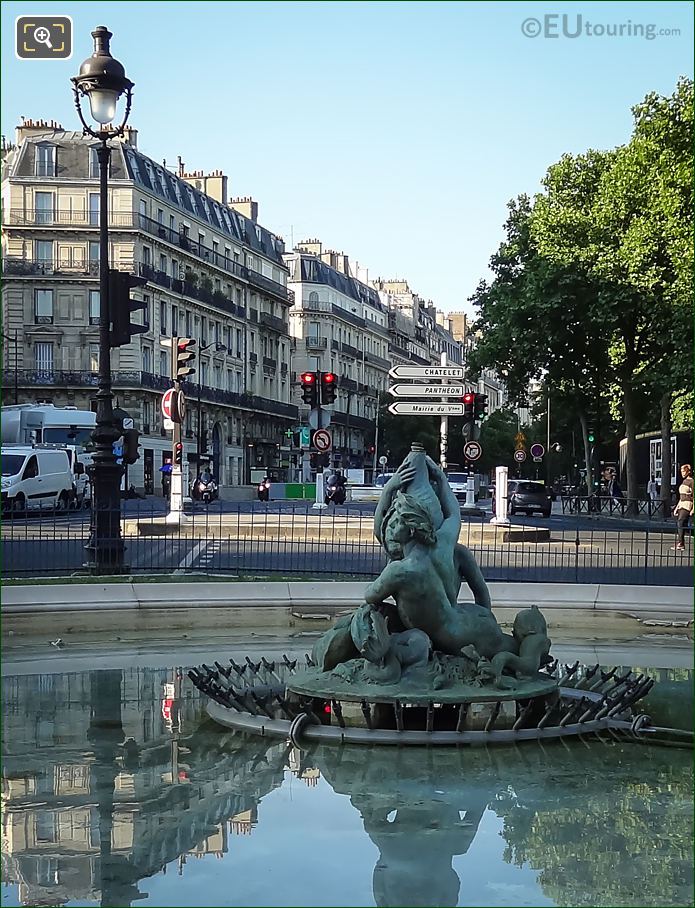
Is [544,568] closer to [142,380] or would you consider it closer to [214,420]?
[142,380]

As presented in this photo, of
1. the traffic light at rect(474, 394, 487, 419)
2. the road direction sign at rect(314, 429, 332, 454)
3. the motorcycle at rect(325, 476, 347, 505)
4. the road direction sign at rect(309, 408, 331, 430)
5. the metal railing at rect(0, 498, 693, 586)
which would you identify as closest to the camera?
the metal railing at rect(0, 498, 693, 586)

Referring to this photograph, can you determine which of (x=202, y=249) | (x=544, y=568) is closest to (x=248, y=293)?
(x=202, y=249)

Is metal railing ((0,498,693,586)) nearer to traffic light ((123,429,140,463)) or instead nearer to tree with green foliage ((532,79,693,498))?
traffic light ((123,429,140,463))

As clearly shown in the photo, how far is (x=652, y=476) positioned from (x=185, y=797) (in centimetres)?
6790

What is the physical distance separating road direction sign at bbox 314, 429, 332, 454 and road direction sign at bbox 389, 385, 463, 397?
11.4m

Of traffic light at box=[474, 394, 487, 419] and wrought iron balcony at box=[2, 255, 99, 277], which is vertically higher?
wrought iron balcony at box=[2, 255, 99, 277]

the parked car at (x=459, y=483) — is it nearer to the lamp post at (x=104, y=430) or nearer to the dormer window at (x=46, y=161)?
the dormer window at (x=46, y=161)

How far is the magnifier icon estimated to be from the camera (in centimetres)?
920

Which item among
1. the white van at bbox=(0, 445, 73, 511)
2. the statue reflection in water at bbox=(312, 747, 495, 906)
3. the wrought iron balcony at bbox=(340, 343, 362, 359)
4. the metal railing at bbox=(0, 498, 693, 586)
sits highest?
the wrought iron balcony at bbox=(340, 343, 362, 359)

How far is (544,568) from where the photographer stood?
17859 mm

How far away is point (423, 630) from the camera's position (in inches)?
298

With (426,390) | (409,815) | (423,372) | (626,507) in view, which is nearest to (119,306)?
(423,372)

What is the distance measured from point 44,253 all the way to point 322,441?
39.1 meters

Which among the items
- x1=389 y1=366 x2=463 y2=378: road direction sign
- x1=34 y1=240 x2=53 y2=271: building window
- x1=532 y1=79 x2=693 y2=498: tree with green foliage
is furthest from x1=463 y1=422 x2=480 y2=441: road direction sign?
x1=34 y1=240 x2=53 y2=271: building window
